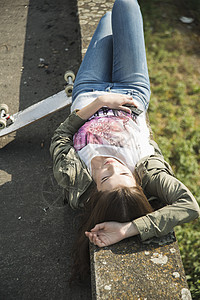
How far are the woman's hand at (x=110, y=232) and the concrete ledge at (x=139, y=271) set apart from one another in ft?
0.19

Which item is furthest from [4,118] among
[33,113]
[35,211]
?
[35,211]

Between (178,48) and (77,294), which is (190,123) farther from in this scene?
(77,294)

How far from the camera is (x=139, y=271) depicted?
1738mm

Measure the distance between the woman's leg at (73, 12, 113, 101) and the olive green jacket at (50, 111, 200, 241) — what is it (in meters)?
0.59

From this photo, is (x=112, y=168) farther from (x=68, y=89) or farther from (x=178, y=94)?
(x=178, y=94)

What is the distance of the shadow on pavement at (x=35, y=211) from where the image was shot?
7.30ft

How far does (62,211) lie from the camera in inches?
104

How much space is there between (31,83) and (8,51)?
0.82 metres

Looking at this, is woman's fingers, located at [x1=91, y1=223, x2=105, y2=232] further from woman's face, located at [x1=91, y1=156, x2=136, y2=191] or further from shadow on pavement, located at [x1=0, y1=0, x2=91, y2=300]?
shadow on pavement, located at [x1=0, y1=0, x2=91, y2=300]

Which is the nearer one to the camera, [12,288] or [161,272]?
[161,272]

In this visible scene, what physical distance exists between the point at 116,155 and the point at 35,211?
1028 mm

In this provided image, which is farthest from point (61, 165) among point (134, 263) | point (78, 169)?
point (134, 263)

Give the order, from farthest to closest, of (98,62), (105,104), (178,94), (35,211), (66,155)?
(178,94), (98,62), (35,211), (105,104), (66,155)

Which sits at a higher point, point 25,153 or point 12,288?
point 25,153
